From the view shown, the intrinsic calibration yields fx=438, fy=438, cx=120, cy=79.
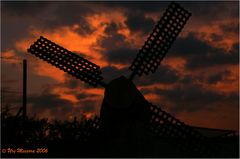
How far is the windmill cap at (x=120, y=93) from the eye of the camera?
1678cm

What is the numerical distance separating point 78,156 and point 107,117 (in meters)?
4.34

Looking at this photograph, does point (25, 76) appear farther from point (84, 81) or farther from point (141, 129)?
point (141, 129)

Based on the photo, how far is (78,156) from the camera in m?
20.6

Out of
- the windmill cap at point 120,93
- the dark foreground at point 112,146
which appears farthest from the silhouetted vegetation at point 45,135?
the windmill cap at point 120,93

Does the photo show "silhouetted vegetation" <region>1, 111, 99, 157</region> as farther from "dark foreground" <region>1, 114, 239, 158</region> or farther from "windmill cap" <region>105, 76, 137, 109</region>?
"windmill cap" <region>105, 76, 137, 109</region>

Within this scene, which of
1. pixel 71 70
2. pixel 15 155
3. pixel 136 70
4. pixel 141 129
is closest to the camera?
pixel 141 129

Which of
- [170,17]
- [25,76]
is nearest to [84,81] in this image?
[170,17]

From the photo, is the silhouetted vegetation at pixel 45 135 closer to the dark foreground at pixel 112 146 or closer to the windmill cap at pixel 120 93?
the dark foreground at pixel 112 146

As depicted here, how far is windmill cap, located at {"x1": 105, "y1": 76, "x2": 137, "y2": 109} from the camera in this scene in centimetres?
1678

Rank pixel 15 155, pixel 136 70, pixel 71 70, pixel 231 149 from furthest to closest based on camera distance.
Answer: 1. pixel 231 149
2. pixel 15 155
3. pixel 71 70
4. pixel 136 70

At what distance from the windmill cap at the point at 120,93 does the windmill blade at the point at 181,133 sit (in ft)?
4.23

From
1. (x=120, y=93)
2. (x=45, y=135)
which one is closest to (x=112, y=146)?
(x=120, y=93)

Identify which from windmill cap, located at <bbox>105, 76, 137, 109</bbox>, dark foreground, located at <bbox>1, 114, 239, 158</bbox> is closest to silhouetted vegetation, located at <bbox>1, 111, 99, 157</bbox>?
dark foreground, located at <bbox>1, 114, 239, 158</bbox>

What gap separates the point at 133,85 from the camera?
56.9ft
